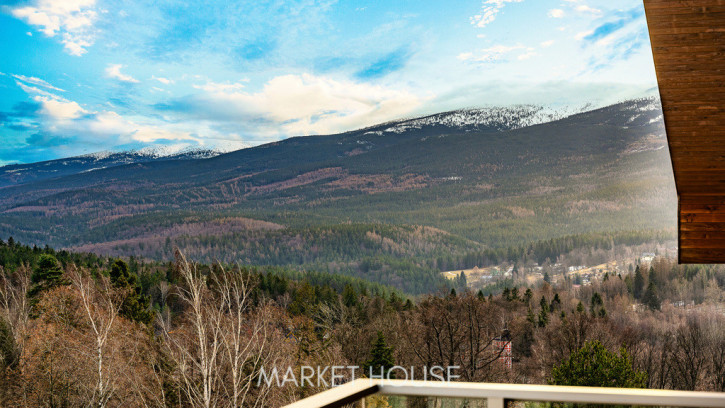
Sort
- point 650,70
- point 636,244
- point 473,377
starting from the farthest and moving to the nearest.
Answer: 1. point 650,70
2. point 636,244
3. point 473,377

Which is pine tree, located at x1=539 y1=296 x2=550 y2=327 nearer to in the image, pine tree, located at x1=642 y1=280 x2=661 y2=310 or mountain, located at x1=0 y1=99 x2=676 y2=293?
pine tree, located at x1=642 y1=280 x2=661 y2=310

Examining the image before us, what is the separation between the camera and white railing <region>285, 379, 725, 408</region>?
65.1 inches

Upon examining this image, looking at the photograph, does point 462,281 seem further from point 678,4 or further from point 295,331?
point 678,4

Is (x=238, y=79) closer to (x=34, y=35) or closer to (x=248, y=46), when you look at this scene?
(x=248, y=46)

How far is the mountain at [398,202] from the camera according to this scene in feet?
202

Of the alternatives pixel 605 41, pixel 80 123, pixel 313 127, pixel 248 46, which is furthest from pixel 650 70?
pixel 80 123

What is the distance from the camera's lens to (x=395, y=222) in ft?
233

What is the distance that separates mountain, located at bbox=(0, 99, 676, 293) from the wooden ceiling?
55.8m

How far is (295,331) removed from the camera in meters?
34.0

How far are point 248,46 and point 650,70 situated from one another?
60907mm

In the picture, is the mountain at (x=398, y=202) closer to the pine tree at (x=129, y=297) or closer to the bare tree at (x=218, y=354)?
the pine tree at (x=129, y=297)

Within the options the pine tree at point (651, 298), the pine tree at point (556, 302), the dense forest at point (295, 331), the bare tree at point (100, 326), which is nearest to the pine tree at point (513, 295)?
the dense forest at point (295, 331)

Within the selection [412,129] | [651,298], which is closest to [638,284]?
[651,298]

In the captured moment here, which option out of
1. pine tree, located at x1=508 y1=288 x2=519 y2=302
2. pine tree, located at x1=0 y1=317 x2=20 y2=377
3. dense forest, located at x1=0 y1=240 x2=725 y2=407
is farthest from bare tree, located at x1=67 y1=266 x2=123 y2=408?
pine tree, located at x1=508 y1=288 x2=519 y2=302
